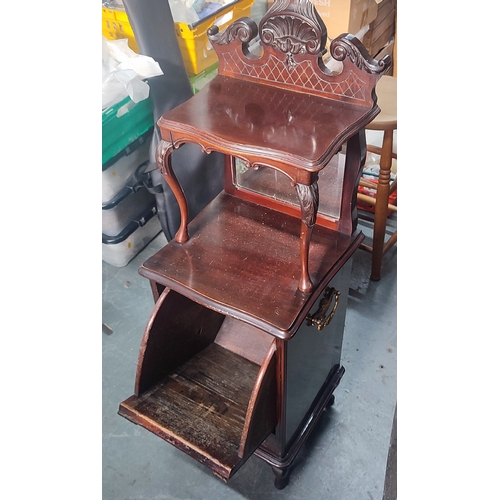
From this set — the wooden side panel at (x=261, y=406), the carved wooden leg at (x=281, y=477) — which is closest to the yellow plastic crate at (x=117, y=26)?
the wooden side panel at (x=261, y=406)

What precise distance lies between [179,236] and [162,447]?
30.5 inches

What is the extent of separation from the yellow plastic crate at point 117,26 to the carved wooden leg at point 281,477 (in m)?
1.60

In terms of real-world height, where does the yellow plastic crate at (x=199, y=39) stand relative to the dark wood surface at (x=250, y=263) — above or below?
above

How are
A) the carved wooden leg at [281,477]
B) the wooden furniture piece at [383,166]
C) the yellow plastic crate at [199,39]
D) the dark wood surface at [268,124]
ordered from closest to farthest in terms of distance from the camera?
1. the dark wood surface at [268,124]
2. the carved wooden leg at [281,477]
3. the wooden furniture piece at [383,166]
4. the yellow plastic crate at [199,39]

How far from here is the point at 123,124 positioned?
73.4 inches

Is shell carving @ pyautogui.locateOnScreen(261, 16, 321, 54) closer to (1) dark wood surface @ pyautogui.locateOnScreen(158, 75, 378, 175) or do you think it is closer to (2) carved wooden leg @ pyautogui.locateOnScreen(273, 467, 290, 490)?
(1) dark wood surface @ pyautogui.locateOnScreen(158, 75, 378, 175)

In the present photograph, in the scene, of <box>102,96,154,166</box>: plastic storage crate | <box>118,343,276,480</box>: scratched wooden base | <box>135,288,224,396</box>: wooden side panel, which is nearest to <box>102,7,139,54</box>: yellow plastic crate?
<box>102,96,154,166</box>: plastic storage crate

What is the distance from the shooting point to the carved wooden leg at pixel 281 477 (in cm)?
138

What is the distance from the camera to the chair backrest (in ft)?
3.10

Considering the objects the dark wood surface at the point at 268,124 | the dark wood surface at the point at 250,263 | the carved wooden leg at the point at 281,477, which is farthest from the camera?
the carved wooden leg at the point at 281,477

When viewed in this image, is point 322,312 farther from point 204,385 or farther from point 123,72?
point 123,72

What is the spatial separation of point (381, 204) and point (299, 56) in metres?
1.05

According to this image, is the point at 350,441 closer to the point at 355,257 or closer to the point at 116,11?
the point at 355,257

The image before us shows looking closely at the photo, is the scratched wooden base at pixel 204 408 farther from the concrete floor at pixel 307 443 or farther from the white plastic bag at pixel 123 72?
the white plastic bag at pixel 123 72
